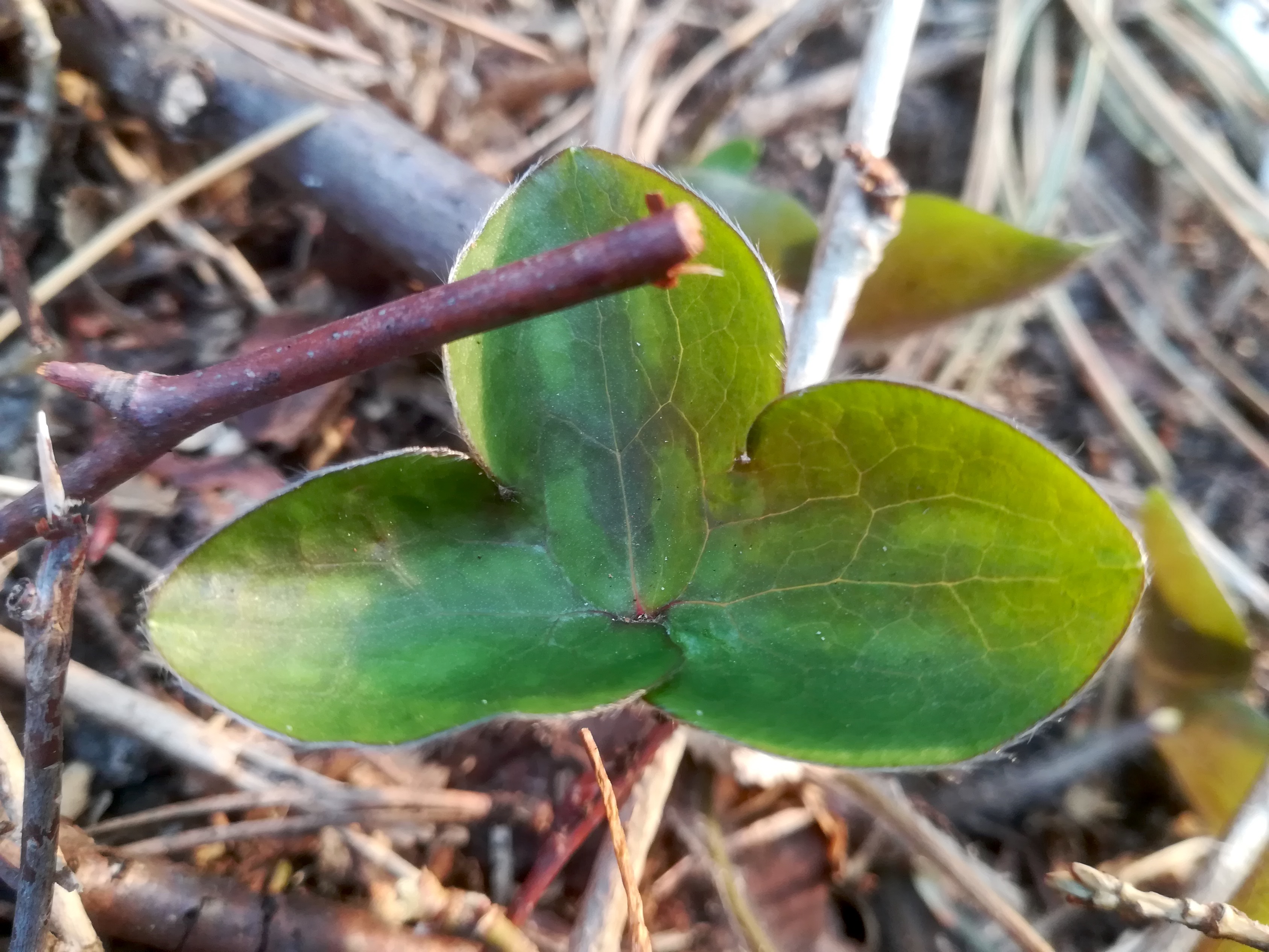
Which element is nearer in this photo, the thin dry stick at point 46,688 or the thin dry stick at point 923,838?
the thin dry stick at point 46,688

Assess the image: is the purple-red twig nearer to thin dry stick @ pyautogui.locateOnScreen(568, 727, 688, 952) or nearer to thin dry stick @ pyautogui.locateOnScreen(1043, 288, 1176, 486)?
thin dry stick @ pyautogui.locateOnScreen(568, 727, 688, 952)

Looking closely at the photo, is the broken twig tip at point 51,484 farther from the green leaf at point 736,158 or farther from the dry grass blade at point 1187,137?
the dry grass blade at point 1187,137

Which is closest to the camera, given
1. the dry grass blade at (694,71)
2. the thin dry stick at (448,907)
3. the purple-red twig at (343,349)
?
the purple-red twig at (343,349)

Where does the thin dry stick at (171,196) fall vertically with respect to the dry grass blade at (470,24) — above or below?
below

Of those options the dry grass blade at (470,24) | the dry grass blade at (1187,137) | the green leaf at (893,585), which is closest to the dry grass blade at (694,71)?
the dry grass blade at (470,24)

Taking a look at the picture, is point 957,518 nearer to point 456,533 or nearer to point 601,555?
point 601,555

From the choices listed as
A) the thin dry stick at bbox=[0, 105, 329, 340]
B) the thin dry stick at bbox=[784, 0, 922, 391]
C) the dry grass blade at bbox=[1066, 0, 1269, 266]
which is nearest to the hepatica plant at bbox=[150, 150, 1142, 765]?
the thin dry stick at bbox=[784, 0, 922, 391]
